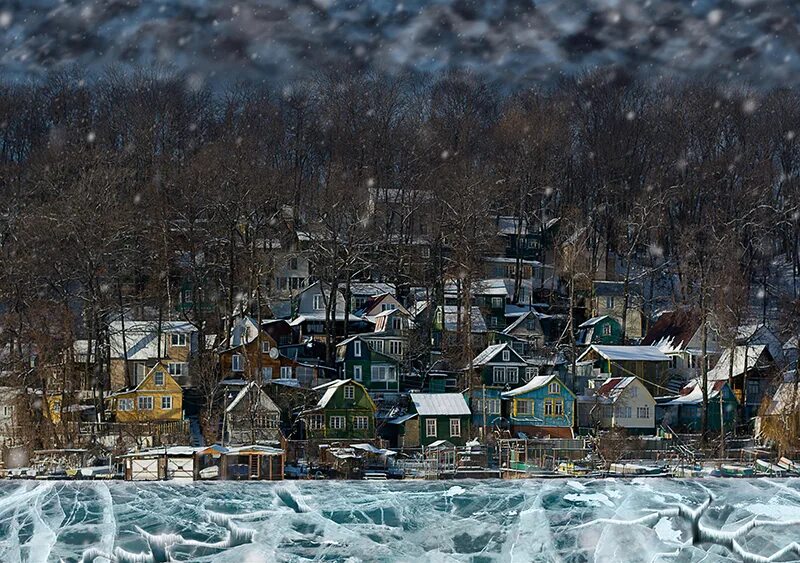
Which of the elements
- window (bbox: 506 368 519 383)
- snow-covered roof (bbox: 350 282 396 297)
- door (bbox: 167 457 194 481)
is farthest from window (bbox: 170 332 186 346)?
door (bbox: 167 457 194 481)

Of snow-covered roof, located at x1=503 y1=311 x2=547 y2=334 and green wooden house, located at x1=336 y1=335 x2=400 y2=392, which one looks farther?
snow-covered roof, located at x1=503 y1=311 x2=547 y2=334

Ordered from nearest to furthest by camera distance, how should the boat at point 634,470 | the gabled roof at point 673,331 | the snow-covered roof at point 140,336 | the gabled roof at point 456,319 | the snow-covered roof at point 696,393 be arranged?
the boat at point 634,470 → the snow-covered roof at point 696,393 → the snow-covered roof at point 140,336 → the gabled roof at point 673,331 → the gabled roof at point 456,319

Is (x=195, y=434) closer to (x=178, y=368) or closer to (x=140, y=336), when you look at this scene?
(x=178, y=368)

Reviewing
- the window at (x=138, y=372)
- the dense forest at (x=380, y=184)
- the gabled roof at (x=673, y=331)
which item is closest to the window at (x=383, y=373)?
the dense forest at (x=380, y=184)

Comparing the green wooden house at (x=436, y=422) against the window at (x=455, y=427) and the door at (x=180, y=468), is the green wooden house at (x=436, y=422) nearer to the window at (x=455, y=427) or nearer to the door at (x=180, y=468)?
the window at (x=455, y=427)

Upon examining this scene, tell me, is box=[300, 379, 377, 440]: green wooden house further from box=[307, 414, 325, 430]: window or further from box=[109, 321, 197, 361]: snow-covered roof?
box=[109, 321, 197, 361]: snow-covered roof

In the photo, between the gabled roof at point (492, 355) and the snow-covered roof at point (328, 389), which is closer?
the snow-covered roof at point (328, 389)

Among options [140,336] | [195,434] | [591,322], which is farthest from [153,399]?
[591,322]
